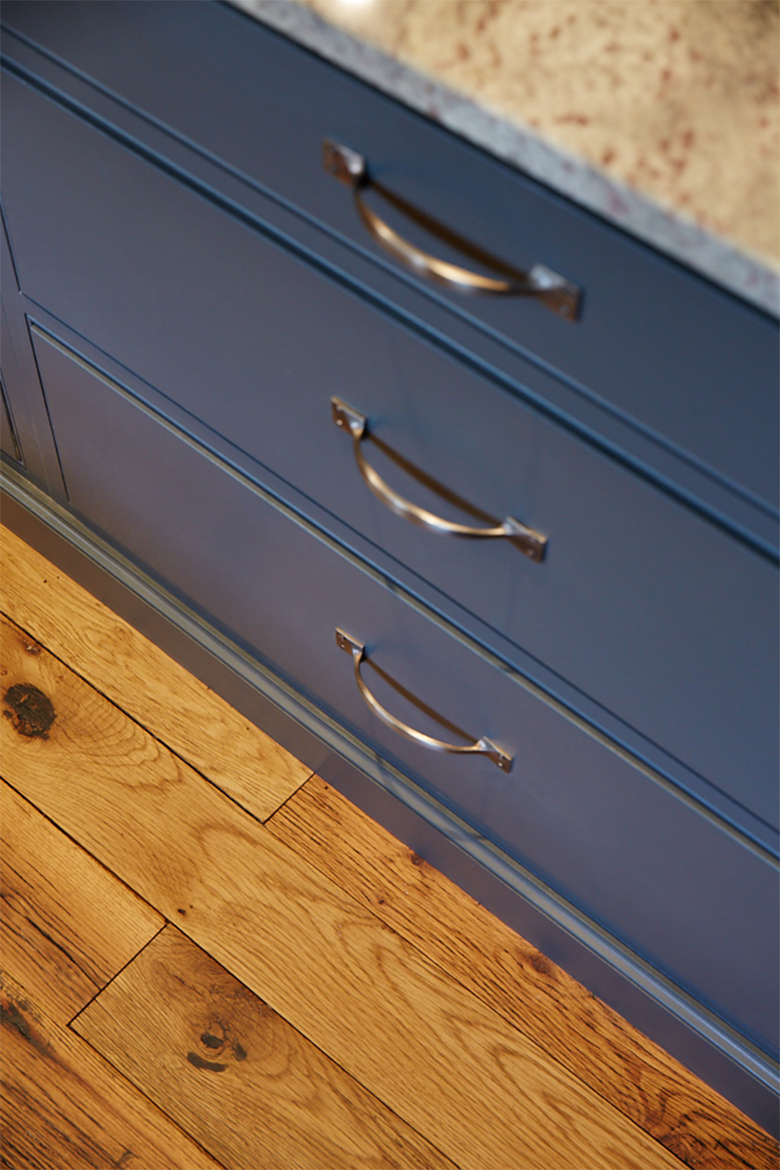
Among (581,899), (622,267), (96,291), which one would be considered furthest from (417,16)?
(581,899)

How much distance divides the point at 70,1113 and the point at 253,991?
184 mm

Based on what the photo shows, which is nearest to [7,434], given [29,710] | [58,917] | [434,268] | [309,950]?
[29,710]

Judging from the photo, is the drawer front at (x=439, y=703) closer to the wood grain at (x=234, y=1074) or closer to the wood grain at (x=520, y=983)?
the wood grain at (x=520, y=983)

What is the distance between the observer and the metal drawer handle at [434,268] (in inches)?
22.1

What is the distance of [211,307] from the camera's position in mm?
784

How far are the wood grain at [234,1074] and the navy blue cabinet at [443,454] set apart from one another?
0.78 feet

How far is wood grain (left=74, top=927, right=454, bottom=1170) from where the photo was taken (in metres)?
0.96

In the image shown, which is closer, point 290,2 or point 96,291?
point 290,2

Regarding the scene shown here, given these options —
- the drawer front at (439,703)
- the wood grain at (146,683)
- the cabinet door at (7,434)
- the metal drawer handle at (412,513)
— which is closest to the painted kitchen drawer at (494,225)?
the metal drawer handle at (412,513)

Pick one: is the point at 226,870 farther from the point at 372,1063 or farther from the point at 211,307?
the point at 211,307

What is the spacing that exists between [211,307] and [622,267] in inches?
13.7

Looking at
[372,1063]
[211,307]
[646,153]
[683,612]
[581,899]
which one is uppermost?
[646,153]

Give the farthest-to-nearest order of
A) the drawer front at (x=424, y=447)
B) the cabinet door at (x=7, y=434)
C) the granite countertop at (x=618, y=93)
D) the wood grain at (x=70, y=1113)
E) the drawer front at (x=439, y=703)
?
the cabinet door at (x=7, y=434), the wood grain at (x=70, y=1113), the drawer front at (x=439, y=703), the drawer front at (x=424, y=447), the granite countertop at (x=618, y=93)

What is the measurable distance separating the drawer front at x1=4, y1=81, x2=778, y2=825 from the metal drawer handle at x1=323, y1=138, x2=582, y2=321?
0.23 feet
